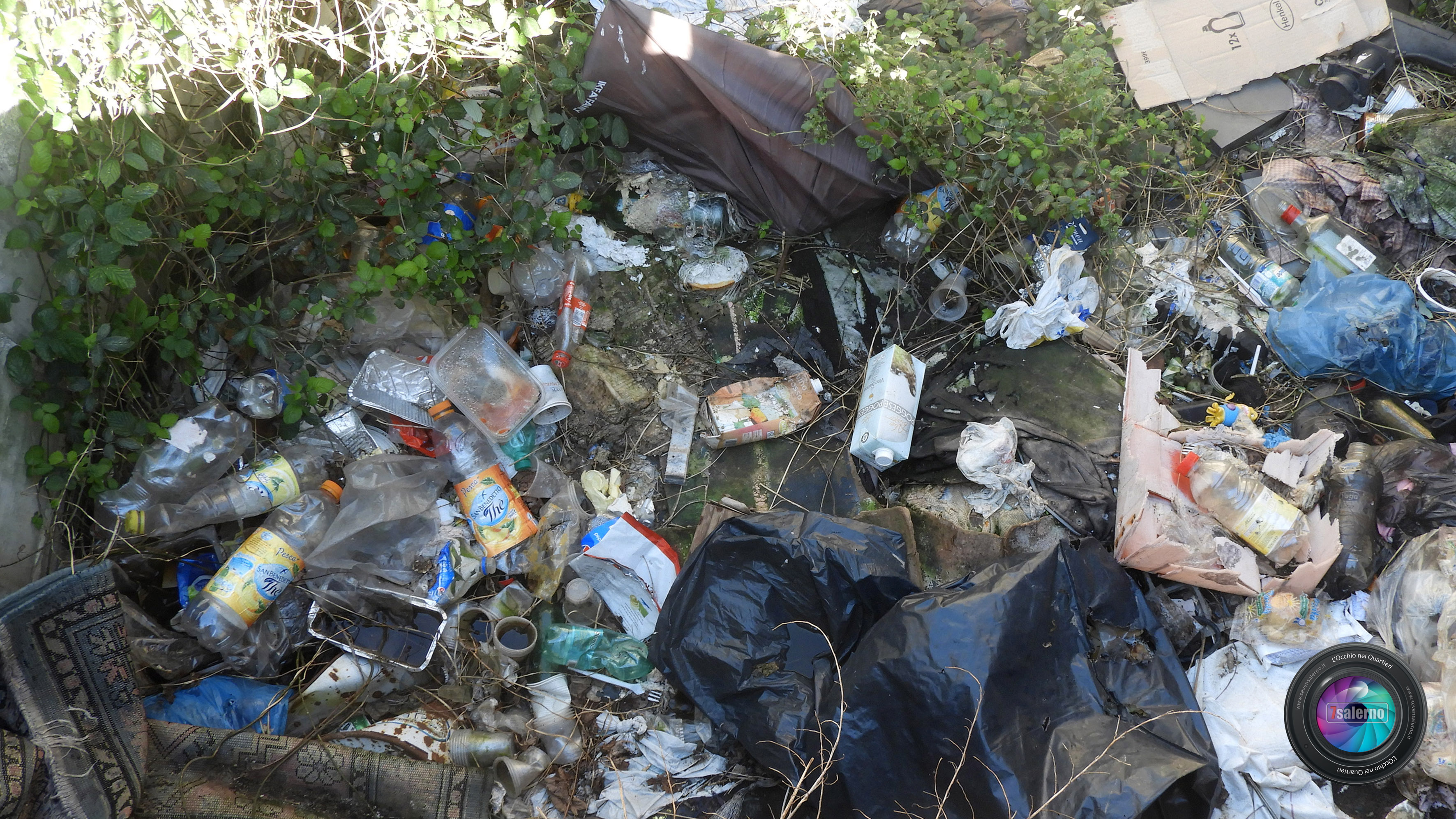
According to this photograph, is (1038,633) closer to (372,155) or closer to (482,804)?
(482,804)

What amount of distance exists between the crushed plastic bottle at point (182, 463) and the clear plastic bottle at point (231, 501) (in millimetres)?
30

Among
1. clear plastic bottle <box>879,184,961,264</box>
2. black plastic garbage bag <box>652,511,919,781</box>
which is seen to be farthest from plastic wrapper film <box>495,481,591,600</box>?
clear plastic bottle <box>879,184,961,264</box>

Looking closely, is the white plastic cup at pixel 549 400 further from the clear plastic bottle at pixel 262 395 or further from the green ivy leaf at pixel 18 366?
the green ivy leaf at pixel 18 366

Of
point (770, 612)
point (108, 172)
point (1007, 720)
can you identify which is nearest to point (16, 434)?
point (108, 172)

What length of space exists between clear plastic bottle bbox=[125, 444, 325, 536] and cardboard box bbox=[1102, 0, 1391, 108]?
136 inches

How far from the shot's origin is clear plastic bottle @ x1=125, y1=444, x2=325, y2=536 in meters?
2.38

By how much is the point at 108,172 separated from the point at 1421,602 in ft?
12.4

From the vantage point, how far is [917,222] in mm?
2959

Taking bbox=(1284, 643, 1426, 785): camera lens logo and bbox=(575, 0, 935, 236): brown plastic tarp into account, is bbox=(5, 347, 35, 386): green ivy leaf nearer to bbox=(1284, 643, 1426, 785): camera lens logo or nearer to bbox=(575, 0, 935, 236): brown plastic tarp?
bbox=(575, 0, 935, 236): brown plastic tarp

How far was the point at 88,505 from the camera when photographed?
2.32 meters

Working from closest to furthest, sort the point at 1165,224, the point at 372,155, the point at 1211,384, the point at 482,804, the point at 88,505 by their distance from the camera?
the point at 482,804 < the point at 88,505 < the point at 372,155 < the point at 1211,384 < the point at 1165,224

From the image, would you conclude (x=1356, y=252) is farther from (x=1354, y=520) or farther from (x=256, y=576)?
Answer: (x=256, y=576)

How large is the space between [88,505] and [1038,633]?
2665mm

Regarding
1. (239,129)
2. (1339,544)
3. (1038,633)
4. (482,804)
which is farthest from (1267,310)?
(239,129)
